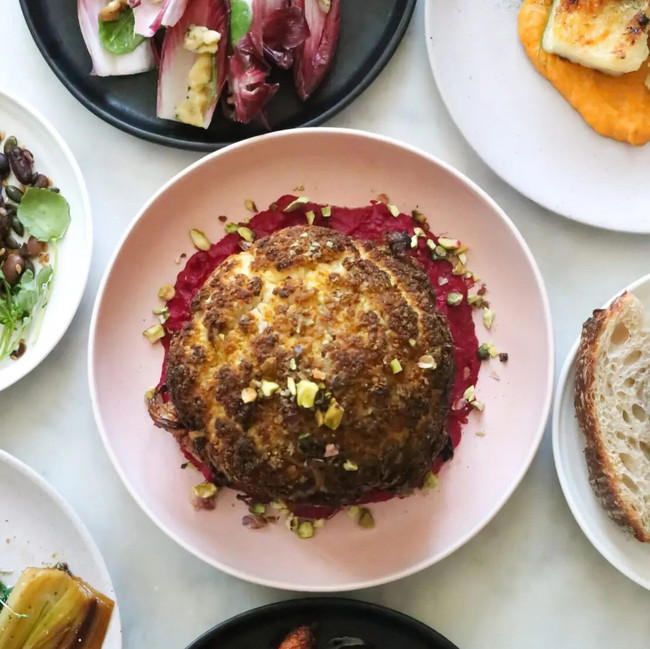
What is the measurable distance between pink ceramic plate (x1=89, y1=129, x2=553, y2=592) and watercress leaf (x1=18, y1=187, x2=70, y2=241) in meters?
0.23

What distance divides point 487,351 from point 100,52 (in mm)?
1207

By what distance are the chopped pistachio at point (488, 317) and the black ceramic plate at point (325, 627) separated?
28.4 inches

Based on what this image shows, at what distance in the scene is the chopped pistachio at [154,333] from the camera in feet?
6.11

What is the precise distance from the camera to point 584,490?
1.87 m

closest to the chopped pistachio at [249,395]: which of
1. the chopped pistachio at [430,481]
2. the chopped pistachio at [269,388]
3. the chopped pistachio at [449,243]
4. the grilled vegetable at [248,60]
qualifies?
the chopped pistachio at [269,388]

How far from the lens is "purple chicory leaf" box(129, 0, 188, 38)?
1.83 metres

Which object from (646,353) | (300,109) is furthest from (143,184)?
(646,353)

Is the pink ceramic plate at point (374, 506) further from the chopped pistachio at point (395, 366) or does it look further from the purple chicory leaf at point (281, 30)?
the chopped pistachio at point (395, 366)

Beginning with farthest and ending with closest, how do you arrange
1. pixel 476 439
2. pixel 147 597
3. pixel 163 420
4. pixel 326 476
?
pixel 147 597
pixel 476 439
pixel 163 420
pixel 326 476

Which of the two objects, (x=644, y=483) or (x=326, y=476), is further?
(x=644, y=483)

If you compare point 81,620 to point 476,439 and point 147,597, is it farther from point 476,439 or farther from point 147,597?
point 476,439

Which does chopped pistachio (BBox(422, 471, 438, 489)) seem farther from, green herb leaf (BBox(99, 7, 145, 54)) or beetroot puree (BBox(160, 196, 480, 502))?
green herb leaf (BBox(99, 7, 145, 54))

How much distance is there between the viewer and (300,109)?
191 centimetres

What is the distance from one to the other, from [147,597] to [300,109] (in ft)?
4.28
